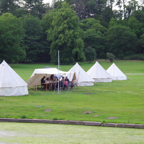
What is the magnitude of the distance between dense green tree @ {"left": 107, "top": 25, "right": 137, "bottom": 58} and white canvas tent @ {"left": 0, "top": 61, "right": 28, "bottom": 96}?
7331 cm

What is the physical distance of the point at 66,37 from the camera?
82.8 m

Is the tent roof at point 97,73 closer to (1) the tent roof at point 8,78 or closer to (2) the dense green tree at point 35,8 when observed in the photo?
(1) the tent roof at point 8,78

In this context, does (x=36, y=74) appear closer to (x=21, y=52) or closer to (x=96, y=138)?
(x=96, y=138)

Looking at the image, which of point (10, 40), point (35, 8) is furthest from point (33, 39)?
point (35, 8)

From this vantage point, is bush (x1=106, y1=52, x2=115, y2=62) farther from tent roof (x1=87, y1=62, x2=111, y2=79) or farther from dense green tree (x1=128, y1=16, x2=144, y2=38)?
tent roof (x1=87, y1=62, x2=111, y2=79)

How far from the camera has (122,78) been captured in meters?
40.9

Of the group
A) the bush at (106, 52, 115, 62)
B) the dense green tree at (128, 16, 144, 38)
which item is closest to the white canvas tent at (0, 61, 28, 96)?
the bush at (106, 52, 115, 62)

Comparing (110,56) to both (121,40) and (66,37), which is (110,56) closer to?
(121,40)

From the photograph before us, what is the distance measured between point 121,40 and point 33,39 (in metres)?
29.3

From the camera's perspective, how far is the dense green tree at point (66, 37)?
83.2m

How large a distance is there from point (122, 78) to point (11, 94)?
71.2 feet

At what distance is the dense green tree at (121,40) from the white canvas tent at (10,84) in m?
73.3

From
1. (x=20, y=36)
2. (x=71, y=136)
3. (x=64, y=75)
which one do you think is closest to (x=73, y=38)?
(x=20, y=36)

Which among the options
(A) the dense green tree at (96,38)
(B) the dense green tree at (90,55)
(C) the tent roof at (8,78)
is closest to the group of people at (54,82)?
(C) the tent roof at (8,78)
